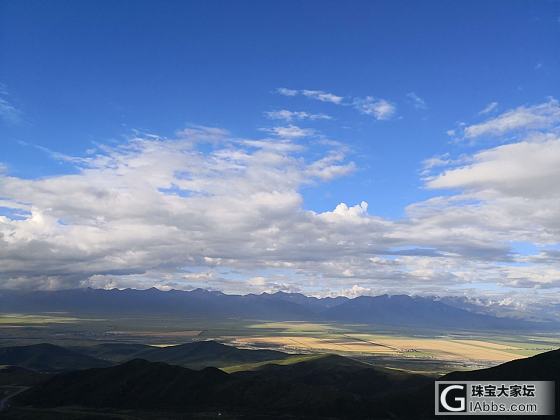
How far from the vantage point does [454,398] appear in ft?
368

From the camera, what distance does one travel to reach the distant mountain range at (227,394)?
135 m

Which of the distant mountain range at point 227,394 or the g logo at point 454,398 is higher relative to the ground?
the g logo at point 454,398

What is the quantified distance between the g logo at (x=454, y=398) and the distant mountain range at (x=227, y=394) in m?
12.7

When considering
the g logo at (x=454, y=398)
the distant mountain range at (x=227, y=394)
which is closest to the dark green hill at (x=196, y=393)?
the distant mountain range at (x=227, y=394)

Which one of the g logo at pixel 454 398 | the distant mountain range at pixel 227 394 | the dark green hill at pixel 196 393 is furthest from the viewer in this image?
the dark green hill at pixel 196 393

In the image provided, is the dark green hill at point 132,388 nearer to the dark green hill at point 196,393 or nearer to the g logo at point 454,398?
the dark green hill at point 196,393

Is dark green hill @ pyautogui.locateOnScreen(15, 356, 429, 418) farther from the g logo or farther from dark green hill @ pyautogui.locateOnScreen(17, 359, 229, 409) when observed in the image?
the g logo

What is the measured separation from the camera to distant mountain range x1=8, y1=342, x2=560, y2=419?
442 ft

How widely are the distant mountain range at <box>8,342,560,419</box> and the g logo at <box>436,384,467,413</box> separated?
1271 centimetres

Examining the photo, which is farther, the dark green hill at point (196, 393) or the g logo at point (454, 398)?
the dark green hill at point (196, 393)

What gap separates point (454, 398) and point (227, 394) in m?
71.0

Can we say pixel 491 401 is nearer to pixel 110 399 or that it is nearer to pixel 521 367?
pixel 521 367

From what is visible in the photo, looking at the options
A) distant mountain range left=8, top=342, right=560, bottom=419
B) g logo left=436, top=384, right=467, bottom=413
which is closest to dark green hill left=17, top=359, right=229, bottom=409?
distant mountain range left=8, top=342, right=560, bottom=419

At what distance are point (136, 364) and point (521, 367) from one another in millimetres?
129701
